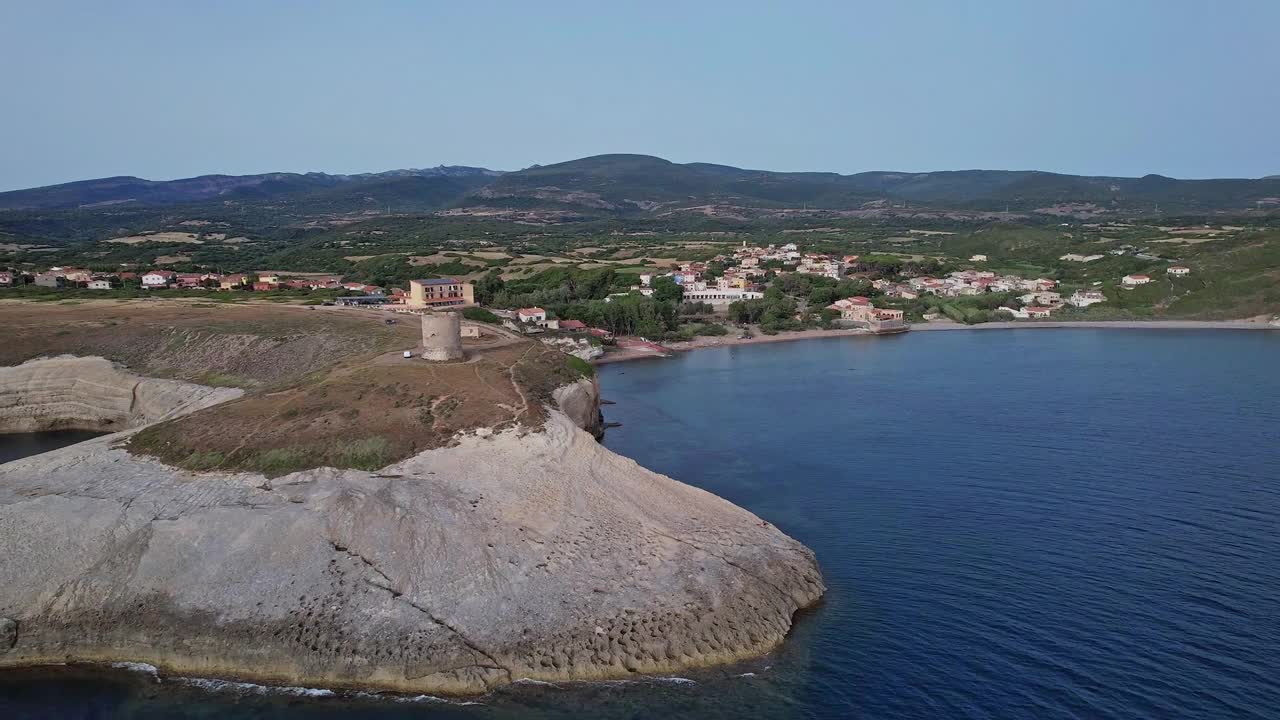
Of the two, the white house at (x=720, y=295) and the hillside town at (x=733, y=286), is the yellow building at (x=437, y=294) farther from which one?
the white house at (x=720, y=295)

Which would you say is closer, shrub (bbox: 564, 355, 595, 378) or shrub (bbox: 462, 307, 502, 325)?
shrub (bbox: 564, 355, 595, 378)

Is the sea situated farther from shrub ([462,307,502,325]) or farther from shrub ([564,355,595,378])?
shrub ([462,307,502,325])

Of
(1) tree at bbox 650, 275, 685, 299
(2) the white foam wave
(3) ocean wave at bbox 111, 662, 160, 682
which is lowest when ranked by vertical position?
(3) ocean wave at bbox 111, 662, 160, 682

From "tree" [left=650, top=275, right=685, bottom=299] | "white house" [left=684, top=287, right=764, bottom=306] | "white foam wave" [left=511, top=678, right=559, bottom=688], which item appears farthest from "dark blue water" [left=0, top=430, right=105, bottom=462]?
"white house" [left=684, top=287, right=764, bottom=306]

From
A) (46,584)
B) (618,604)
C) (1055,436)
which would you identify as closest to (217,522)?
(46,584)

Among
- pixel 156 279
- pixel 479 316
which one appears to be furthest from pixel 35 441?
→ pixel 156 279

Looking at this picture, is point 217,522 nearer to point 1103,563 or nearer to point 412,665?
point 412,665

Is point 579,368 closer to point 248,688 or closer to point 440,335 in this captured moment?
point 440,335

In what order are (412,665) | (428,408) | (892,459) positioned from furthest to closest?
(892,459), (428,408), (412,665)
